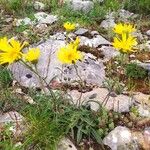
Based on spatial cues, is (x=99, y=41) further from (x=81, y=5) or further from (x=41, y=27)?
(x=81, y=5)

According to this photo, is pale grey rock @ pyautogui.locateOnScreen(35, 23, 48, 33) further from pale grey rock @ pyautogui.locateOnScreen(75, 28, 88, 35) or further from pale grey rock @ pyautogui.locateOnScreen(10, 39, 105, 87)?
pale grey rock @ pyautogui.locateOnScreen(10, 39, 105, 87)

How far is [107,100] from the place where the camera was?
197 inches

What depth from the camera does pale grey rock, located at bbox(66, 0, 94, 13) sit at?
7.66 metres

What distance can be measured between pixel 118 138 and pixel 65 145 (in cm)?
58

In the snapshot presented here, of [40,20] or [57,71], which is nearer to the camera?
[57,71]

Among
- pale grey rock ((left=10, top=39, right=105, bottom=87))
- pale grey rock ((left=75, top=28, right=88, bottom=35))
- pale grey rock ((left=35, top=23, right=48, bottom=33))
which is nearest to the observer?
pale grey rock ((left=10, top=39, right=105, bottom=87))

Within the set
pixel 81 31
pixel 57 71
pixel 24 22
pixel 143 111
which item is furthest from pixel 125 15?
pixel 143 111

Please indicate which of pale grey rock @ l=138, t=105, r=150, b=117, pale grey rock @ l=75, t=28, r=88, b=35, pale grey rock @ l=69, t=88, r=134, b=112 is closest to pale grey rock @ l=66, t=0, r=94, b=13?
pale grey rock @ l=75, t=28, r=88, b=35

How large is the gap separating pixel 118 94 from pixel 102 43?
4.73 ft

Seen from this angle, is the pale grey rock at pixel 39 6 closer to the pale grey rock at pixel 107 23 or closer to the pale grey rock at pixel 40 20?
the pale grey rock at pixel 40 20

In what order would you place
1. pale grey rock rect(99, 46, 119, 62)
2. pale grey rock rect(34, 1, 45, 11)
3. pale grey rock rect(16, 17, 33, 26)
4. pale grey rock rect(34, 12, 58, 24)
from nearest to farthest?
pale grey rock rect(99, 46, 119, 62) < pale grey rock rect(16, 17, 33, 26) < pale grey rock rect(34, 12, 58, 24) < pale grey rock rect(34, 1, 45, 11)

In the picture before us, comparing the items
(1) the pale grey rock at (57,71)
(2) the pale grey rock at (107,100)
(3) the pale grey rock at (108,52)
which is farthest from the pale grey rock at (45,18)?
(2) the pale grey rock at (107,100)

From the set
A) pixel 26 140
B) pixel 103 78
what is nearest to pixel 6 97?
pixel 26 140

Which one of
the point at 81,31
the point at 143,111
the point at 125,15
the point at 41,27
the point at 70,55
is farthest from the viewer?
the point at 125,15
